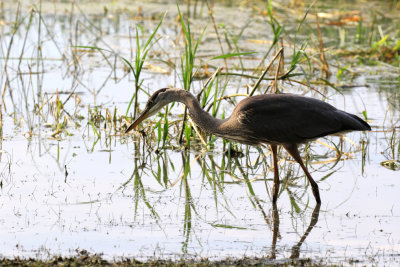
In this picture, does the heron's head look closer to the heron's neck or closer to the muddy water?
the heron's neck

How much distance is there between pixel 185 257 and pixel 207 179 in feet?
7.24

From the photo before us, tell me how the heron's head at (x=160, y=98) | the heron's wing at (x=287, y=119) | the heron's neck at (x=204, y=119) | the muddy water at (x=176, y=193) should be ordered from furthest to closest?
1. the heron's head at (x=160, y=98)
2. the heron's neck at (x=204, y=119)
3. the heron's wing at (x=287, y=119)
4. the muddy water at (x=176, y=193)

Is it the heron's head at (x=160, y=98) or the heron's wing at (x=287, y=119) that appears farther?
the heron's head at (x=160, y=98)

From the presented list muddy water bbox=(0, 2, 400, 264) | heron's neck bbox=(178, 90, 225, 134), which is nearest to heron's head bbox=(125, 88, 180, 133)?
heron's neck bbox=(178, 90, 225, 134)

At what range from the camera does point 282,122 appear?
5.92 meters

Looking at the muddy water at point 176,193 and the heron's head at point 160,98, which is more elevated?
the heron's head at point 160,98

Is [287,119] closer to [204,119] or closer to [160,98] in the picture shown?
[204,119]

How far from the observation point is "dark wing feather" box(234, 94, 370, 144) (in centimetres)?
592

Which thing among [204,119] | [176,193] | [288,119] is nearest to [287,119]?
[288,119]

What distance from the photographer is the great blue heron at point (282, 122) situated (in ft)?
19.4

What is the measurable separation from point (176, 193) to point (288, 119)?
1.15 m

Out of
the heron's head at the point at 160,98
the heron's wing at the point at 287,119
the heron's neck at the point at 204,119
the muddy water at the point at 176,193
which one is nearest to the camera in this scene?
the muddy water at the point at 176,193

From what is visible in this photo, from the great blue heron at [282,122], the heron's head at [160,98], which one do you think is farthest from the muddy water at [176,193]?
the heron's head at [160,98]

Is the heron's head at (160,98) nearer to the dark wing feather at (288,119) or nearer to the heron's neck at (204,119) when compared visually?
the heron's neck at (204,119)
